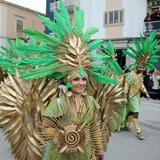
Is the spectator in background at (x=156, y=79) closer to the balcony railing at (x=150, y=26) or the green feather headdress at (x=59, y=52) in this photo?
the balcony railing at (x=150, y=26)

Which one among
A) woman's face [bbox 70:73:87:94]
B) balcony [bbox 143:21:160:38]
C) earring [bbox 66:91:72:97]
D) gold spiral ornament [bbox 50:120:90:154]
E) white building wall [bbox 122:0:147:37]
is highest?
white building wall [bbox 122:0:147:37]

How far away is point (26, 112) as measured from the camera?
202 centimetres

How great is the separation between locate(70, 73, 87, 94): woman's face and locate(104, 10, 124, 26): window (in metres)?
15.6

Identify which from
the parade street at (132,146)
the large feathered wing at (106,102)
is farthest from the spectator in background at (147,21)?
the large feathered wing at (106,102)

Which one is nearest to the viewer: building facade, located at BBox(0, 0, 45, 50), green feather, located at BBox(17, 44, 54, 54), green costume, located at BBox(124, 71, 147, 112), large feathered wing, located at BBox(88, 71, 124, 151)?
green feather, located at BBox(17, 44, 54, 54)

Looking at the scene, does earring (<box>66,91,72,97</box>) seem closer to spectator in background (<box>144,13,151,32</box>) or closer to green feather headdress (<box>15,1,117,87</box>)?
green feather headdress (<box>15,1,117,87</box>)

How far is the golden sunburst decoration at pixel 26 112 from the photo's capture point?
2.01 meters

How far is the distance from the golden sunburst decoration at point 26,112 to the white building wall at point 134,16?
15.0m

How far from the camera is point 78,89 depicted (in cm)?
197

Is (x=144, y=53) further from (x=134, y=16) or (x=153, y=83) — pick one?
(x=134, y=16)

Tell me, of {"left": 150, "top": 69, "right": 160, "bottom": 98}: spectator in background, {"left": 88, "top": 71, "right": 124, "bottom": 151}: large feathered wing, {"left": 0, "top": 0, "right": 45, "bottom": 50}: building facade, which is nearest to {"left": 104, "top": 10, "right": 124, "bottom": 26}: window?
{"left": 150, "top": 69, "right": 160, "bottom": 98}: spectator in background

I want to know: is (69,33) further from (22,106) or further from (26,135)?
(26,135)

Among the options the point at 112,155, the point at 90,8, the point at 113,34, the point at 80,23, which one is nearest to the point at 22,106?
the point at 80,23

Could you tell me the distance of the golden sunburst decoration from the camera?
79.2 inches
